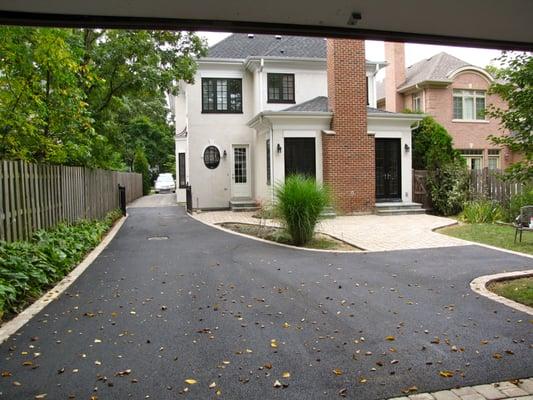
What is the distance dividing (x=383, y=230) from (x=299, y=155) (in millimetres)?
5436

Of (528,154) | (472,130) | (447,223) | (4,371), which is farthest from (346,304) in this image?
(472,130)

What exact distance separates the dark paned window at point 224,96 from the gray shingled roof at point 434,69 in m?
10.2

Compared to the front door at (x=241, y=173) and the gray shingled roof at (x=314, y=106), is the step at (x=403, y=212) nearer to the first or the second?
the gray shingled roof at (x=314, y=106)

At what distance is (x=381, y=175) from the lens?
60.2ft

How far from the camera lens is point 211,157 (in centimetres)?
2134

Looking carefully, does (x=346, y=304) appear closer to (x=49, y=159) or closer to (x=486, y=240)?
(x=486, y=240)

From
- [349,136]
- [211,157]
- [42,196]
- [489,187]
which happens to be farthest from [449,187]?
[42,196]

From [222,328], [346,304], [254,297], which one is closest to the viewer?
[222,328]

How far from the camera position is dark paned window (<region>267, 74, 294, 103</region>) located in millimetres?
20547

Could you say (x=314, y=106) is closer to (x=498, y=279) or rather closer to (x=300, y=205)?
(x=300, y=205)

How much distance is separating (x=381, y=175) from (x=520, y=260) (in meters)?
9.75

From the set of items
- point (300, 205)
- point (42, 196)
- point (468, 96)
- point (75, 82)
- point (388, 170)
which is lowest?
point (300, 205)

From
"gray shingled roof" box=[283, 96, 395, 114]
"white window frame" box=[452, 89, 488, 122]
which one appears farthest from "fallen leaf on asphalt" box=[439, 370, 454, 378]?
"white window frame" box=[452, 89, 488, 122]

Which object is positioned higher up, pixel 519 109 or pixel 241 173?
pixel 519 109
